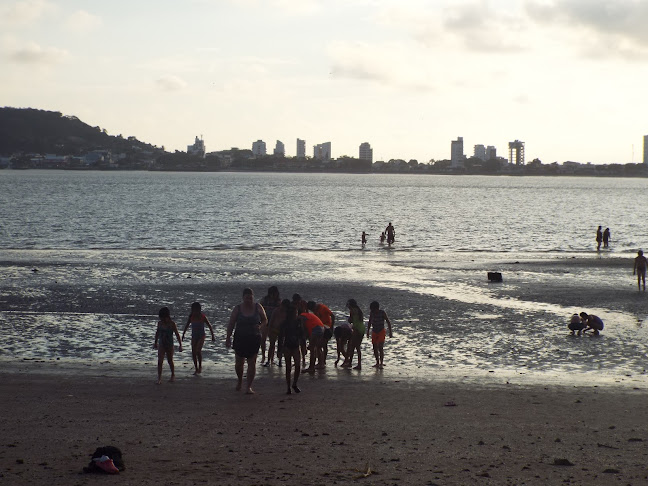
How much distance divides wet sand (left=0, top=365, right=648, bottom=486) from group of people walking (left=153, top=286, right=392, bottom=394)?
1.97ft

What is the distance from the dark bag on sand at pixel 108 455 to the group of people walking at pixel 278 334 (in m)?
3.62

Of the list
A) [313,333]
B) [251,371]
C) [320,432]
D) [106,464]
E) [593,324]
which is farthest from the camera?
[593,324]

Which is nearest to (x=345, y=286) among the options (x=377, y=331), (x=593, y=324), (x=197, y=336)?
(x=593, y=324)

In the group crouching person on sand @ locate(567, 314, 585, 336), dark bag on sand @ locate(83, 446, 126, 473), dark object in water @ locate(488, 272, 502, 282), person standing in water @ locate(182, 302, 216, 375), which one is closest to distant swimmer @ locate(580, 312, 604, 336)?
crouching person on sand @ locate(567, 314, 585, 336)

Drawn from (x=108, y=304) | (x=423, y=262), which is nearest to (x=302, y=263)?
(x=423, y=262)

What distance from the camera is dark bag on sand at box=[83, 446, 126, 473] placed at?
931 centimetres

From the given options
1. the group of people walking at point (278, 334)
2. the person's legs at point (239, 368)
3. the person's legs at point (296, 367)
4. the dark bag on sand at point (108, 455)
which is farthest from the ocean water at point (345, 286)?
the dark bag on sand at point (108, 455)

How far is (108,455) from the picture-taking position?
941 cm

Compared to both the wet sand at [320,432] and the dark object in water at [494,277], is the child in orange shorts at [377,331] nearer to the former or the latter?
the wet sand at [320,432]

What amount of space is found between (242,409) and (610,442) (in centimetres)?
580

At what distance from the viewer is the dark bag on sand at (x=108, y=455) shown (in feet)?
30.6

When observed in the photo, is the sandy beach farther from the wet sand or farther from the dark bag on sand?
the dark bag on sand

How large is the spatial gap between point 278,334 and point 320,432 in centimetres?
335

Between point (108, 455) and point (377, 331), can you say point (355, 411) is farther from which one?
point (108, 455)
